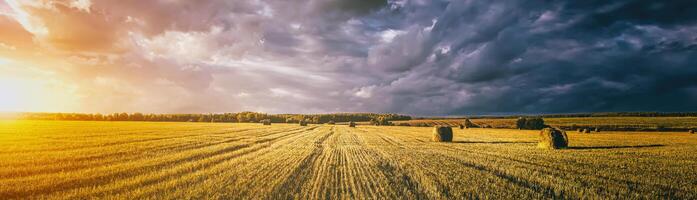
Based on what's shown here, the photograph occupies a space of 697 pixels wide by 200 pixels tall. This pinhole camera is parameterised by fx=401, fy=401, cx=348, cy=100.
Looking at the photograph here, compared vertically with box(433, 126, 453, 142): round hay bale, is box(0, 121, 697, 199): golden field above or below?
below

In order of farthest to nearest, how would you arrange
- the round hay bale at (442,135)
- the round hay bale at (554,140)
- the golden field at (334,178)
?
the round hay bale at (442,135) → the round hay bale at (554,140) → the golden field at (334,178)

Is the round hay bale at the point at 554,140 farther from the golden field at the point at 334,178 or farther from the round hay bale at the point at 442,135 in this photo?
the golden field at the point at 334,178

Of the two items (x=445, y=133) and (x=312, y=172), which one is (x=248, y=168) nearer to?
(x=312, y=172)

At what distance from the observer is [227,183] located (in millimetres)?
9680

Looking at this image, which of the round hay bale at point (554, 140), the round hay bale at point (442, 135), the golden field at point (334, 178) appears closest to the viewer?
the golden field at point (334, 178)

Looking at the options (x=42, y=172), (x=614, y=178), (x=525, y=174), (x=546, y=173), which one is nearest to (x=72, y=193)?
(x=42, y=172)

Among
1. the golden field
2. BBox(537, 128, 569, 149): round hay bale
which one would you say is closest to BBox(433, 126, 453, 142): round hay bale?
BBox(537, 128, 569, 149): round hay bale

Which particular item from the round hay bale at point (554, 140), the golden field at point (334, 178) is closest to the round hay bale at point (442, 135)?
the round hay bale at point (554, 140)

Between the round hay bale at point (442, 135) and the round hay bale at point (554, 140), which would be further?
the round hay bale at point (442, 135)

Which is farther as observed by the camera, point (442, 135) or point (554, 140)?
point (442, 135)

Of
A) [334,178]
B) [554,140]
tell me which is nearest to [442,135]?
[554,140]

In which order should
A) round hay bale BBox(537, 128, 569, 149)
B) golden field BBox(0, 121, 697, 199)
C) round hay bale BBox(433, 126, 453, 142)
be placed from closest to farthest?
golden field BBox(0, 121, 697, 199) < round hay bale BBox(537, 128, 569, 149) < round hay bale BBox(433, 126, 453, 142)

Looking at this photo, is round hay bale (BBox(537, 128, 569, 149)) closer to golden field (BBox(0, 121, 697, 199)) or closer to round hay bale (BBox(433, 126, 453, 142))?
round hay bale (BBox(433, 126, 453, 142))

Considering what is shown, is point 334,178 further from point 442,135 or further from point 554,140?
point 442,135
